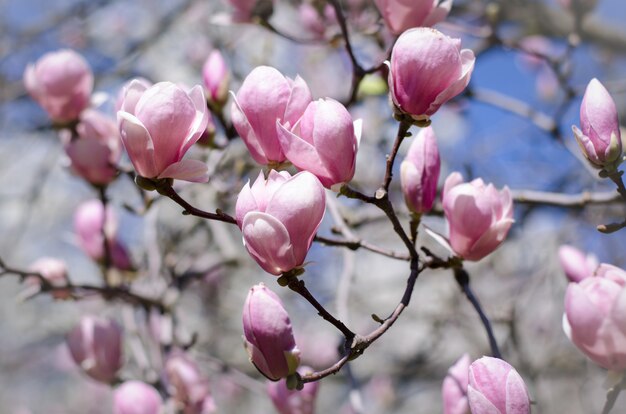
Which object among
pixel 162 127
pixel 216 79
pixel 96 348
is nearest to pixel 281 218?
pixel 162 127

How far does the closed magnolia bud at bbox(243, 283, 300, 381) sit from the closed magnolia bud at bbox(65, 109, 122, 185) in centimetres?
59

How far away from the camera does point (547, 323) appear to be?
108 inches

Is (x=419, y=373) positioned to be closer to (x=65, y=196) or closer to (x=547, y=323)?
(x=547, y=323)

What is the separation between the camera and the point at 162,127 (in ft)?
2.43

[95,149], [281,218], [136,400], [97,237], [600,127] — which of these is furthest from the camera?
[97,237]

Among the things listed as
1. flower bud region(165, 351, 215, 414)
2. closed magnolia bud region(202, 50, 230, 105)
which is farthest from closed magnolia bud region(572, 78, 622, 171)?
flower bud region(165, 351, 215, 414)

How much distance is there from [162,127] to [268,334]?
253 mm

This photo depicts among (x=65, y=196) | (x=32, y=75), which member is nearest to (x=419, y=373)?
(x=32, y=75)

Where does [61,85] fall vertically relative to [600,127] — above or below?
below

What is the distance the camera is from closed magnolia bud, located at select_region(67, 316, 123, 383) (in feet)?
4.08

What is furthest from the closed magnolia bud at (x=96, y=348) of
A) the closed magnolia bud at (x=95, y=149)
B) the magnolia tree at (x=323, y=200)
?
the closed magnolia bud at (x=95, y=149)

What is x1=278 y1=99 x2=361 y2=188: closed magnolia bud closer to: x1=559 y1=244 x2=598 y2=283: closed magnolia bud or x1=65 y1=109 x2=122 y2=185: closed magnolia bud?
x1=559 y1=244 x2=598 y2=283: closed magnolia bud

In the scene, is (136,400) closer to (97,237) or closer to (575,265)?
(97,237)

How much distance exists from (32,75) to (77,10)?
49.4 inches
